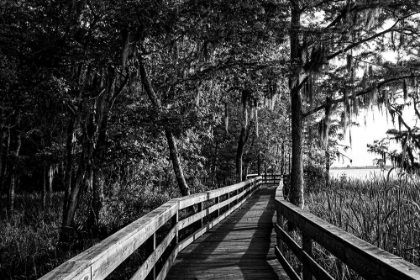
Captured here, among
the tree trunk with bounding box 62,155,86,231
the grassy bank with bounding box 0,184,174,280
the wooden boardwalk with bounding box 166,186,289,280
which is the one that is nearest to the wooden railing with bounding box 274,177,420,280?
the wooden boardwalk with bounding box 166,186,289,280

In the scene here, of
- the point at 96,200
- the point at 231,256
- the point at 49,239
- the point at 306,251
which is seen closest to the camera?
the point at 306,251

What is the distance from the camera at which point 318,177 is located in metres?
21.0

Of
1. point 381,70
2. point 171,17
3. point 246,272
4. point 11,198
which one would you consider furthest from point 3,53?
point 381,70

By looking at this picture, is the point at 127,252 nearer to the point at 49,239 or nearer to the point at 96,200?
the point at 49,239

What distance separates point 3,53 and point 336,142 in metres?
26.6

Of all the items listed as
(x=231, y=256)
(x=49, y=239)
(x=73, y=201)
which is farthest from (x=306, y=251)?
(x=49, y=239)

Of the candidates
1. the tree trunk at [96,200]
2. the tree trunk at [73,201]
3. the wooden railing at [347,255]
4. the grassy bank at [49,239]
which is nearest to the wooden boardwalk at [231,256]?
the wooden railing at [347,255]

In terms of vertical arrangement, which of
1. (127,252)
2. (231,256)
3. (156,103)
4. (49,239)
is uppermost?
(156,103)

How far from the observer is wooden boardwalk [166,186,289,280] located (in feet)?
16.6

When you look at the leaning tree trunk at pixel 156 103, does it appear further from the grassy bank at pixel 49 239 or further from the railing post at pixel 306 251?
the railing post at pixel 306 251

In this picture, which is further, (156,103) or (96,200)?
(156,103)

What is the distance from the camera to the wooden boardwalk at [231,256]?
5.05 metres

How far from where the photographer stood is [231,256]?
20.1 feet

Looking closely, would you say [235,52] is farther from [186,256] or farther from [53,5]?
[186,256]
